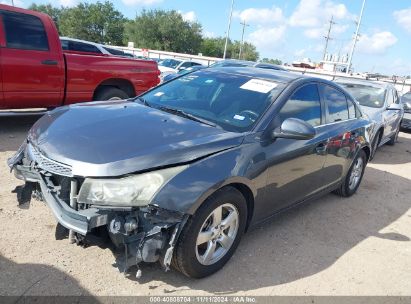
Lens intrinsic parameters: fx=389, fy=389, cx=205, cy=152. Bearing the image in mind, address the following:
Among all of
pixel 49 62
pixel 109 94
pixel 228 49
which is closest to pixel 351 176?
pixel 109 94

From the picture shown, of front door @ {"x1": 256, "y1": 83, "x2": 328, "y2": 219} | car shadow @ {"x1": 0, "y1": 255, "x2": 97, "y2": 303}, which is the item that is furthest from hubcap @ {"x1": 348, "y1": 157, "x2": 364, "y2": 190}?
car shadow @ {"x1": 0, "y1": 255, "x2": 97, "y2": 303}

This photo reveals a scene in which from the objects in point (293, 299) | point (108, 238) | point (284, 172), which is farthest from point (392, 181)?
point (108, 238)

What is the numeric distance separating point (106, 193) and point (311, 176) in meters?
2.49

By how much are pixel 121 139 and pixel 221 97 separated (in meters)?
1.33

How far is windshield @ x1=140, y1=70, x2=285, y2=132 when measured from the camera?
12.2 ft

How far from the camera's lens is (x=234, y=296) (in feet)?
10.2

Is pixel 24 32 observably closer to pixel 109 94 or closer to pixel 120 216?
pixel 109 94

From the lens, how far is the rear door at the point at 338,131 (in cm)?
468

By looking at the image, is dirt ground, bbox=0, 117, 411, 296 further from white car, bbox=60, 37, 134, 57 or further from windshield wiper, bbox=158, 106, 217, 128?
white car, bbox=60, 37, 134, 57

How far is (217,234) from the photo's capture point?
3.28 meters

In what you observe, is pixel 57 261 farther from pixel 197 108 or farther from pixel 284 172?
pixel 284 172

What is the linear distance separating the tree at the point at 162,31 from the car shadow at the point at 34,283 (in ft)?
243

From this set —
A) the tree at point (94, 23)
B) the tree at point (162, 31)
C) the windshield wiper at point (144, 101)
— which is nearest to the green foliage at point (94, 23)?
the tree at point (94, 23)

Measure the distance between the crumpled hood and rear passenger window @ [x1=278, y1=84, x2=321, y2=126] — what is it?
0.79m
